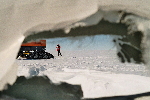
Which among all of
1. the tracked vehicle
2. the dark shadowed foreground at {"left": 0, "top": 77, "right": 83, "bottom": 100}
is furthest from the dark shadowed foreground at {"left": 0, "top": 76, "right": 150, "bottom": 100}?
the tracked vehicle

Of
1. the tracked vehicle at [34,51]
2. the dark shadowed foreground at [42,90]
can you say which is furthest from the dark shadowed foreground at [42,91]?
the tracked vehicle at [34,51]

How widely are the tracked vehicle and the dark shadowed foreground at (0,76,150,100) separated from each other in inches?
4.1

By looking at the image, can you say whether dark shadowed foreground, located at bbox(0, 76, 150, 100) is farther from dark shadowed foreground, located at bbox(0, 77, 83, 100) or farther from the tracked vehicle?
the tracked vehicle

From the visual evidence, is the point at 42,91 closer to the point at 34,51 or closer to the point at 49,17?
the point at 34,51

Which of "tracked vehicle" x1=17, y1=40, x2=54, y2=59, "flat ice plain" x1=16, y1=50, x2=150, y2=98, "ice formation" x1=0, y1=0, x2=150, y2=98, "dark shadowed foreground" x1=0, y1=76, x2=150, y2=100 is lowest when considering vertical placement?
"dark shadowed foreground" x1=0, y1=76, x2=150, y2=100

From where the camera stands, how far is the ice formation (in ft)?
2.27

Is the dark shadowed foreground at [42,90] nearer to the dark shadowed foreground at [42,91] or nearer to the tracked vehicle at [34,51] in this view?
the dark shadowed foreground at [42,91]

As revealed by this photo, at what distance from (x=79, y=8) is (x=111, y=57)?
0.27m

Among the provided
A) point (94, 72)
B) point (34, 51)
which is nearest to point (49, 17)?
point (34, 51)

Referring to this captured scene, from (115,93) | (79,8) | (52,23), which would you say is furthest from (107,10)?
(115,93)

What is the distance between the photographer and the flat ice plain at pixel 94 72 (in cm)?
69

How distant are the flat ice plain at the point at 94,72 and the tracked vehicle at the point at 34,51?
0.02m

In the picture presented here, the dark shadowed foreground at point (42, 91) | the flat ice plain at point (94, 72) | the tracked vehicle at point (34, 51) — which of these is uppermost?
the tracked vehicle at point (34, 51)

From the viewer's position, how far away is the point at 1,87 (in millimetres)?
763
